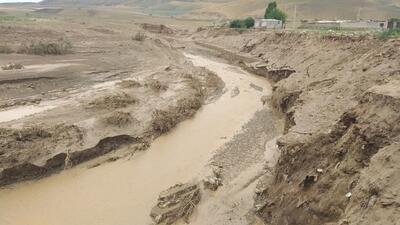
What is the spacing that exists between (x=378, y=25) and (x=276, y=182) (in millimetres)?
47214

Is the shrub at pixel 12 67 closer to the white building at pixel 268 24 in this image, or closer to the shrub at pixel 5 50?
the shrub at pixel 5 50

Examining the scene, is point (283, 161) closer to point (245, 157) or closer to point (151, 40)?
point (245, 157)

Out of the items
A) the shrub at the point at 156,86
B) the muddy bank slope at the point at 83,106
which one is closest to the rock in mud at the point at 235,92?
the muddy bank slope at the point at 83,106

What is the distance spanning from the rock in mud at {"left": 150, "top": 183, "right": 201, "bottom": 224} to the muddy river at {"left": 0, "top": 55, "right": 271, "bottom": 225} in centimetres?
38

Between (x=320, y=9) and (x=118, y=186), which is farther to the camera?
(x=320, y=9)

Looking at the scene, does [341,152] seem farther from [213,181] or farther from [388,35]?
[388,35]

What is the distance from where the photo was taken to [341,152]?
10.4m

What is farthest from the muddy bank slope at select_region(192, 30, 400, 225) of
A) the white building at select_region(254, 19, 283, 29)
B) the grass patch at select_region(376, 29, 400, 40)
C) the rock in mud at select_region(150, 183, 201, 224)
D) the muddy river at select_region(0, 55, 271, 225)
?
the white building at select_region(254, 19, 283, 29)

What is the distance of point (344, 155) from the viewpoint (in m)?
10.3

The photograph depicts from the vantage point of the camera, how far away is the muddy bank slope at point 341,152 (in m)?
7.97

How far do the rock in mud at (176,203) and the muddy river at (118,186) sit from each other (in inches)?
15.1

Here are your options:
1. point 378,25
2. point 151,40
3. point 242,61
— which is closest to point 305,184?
point 242,61

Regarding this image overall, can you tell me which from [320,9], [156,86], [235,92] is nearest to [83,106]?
[156,86]

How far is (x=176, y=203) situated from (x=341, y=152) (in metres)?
4.80
